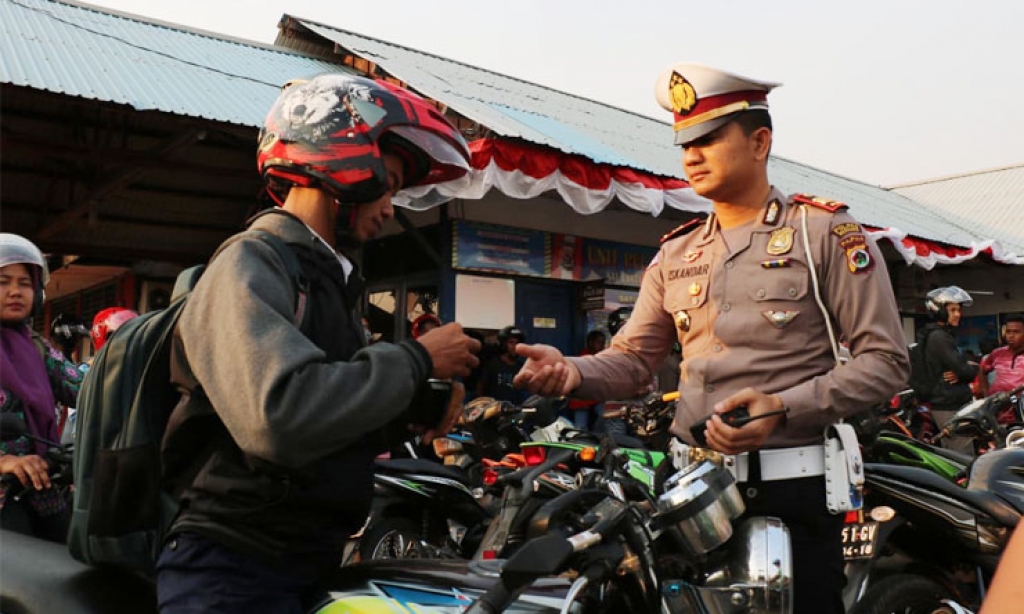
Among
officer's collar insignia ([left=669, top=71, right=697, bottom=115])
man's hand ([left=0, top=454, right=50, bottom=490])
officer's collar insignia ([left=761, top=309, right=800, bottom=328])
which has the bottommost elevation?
man's hand ([left=0, top=454, right=50, bottom=490])

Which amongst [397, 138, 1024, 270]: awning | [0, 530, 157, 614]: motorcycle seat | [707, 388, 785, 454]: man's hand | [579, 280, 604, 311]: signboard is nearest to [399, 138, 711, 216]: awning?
[397, 138, 1024, 270]: awning

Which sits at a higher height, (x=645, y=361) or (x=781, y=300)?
(x=781, y=300)

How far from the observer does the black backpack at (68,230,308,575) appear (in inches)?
61.3

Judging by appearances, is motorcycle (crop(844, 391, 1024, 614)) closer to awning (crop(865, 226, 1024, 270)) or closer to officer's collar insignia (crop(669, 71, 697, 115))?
officer's collar insignia (crop(669, 71, 697, 115))

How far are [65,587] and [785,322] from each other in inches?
70.3

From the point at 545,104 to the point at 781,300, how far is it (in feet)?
33.3

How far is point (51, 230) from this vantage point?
9023mm

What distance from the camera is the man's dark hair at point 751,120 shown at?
7.59 feet

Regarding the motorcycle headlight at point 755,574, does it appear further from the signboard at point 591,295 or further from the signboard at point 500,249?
the signboard at point 591,295

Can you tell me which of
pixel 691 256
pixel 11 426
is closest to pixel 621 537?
pixel 691 256

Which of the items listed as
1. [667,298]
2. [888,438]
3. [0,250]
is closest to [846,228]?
[667,298]

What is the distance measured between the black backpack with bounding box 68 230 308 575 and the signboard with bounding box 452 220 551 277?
772 centimetres

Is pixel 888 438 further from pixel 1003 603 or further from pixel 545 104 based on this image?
pixel 545 104

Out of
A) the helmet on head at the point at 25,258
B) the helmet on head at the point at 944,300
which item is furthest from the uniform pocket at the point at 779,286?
the helmet on head at the point at 944,300
